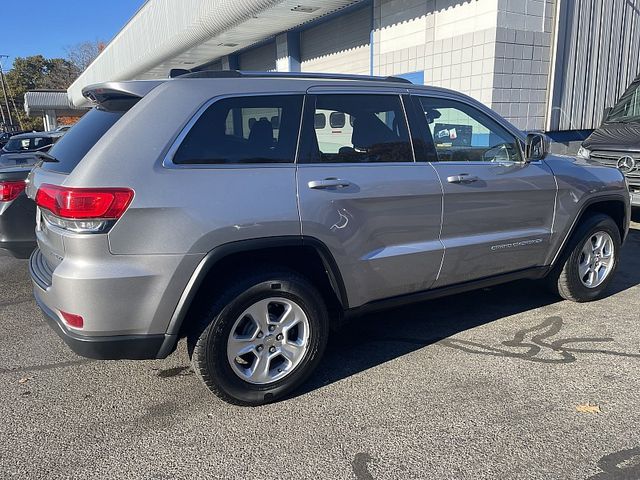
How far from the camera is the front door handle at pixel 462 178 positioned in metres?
3.67

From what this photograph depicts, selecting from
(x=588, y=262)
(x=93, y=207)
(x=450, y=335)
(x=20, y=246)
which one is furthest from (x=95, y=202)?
(x=588, y=262)

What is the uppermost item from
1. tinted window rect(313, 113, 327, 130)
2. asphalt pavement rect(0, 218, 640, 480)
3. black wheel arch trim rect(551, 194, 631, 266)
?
tinted window rect(313, 113, 327, 130)

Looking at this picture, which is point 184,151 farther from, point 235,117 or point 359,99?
point 359,99

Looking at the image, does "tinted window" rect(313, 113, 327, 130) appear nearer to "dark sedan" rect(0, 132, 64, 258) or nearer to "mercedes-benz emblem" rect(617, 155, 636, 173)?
"dark sedan" rect(0, 132, 64, 258)

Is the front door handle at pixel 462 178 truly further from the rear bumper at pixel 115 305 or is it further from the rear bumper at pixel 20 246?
the rear bumper at pixel 20 246

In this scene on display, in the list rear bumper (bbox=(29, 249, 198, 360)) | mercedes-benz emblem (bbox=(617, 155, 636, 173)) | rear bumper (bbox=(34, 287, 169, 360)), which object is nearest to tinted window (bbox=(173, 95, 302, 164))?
rear bumper (bbox=(29, 249, 198, 360))

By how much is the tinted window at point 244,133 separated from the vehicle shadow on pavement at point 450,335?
60.2 inches

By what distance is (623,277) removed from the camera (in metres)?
5.73

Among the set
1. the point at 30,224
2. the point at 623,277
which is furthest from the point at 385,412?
the point at 623,277

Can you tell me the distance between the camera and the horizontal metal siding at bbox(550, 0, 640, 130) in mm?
10438

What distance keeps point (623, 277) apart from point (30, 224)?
593 cm

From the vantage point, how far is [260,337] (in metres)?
3.12

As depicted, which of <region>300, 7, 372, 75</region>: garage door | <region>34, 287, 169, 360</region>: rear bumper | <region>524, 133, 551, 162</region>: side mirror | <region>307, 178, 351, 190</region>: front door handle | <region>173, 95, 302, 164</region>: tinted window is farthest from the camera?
<region>300, 7, 372, 75</region>: garage door

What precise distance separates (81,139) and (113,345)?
49.0 inches
